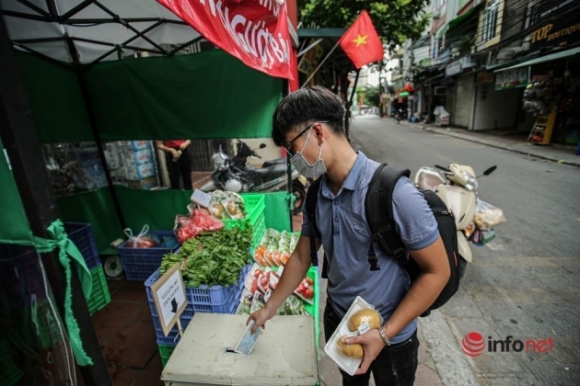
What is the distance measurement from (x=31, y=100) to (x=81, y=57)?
0.97 m

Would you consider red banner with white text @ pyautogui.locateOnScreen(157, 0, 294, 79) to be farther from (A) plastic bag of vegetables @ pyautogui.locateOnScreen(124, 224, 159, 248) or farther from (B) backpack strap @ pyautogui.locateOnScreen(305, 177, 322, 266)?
(A) plastic bag of vegetables @ pyautogui.locateOnScreen(124, 224, 159, 248)

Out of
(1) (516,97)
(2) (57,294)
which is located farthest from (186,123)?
(1) (516,97)

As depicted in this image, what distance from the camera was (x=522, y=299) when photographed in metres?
3.26

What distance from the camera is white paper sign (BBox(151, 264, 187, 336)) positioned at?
1713 mm

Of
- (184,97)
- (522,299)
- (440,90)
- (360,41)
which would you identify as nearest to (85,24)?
(184,97)

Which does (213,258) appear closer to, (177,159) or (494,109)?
(177,159)

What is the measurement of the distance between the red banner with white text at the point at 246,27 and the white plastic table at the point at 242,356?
1702mm

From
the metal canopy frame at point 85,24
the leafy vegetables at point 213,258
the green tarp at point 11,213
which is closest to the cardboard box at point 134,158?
the metal canopy frame at point 85,24

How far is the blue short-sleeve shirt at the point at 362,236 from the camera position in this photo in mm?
1182

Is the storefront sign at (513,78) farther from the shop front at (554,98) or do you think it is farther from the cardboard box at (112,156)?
the cardboard box at (112,156)

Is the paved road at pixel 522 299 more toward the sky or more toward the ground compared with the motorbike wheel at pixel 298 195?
more toward the ground

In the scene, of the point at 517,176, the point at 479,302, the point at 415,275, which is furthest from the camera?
the point at 517,176

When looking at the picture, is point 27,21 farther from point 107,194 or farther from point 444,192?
point 444,192

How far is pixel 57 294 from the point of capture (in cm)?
113
